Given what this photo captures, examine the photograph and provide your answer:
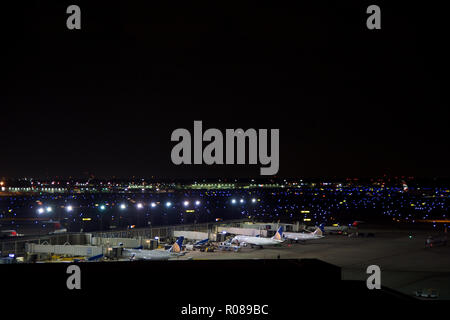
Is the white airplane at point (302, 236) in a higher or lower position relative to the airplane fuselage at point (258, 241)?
lower

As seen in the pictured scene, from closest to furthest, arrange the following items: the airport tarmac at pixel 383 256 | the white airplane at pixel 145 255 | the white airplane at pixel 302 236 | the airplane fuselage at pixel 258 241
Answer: the airport tarmac at pixel 383 256 → the white airplane at pixel 145 255 → the airplane fuselage at pixel 258 241 → the white airplane at pixel 302 236

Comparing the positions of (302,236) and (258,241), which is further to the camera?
(302,236)

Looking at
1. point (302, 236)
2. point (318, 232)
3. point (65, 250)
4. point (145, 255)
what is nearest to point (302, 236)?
point (302, 236)

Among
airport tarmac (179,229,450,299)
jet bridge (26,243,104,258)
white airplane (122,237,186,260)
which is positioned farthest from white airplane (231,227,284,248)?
jet bridge (26,243,104,258)

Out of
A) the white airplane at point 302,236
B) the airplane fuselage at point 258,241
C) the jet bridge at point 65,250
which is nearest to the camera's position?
the jet bridge at point 65,250

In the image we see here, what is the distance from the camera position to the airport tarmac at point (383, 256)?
1720 inches

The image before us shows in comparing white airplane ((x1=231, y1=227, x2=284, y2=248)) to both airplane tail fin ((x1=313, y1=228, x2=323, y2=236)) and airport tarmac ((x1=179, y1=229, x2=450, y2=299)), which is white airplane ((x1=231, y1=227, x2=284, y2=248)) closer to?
airport tarmac ((x1=179, y1=229, x2=450, y2=299))

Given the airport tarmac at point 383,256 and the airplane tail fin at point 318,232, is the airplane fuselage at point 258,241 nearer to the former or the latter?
the airport tarmac at point 383,256

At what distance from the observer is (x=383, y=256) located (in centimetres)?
5966

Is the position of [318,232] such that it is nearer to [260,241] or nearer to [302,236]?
[302,236]

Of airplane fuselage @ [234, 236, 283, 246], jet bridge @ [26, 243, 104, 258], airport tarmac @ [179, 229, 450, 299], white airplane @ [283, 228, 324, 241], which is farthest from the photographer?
white airplane @ [283, 228, 324, 241]

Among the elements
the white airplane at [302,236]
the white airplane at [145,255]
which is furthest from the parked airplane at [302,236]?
the white airplane at [145,255]

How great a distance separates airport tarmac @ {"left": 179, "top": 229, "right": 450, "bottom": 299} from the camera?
143 ft
